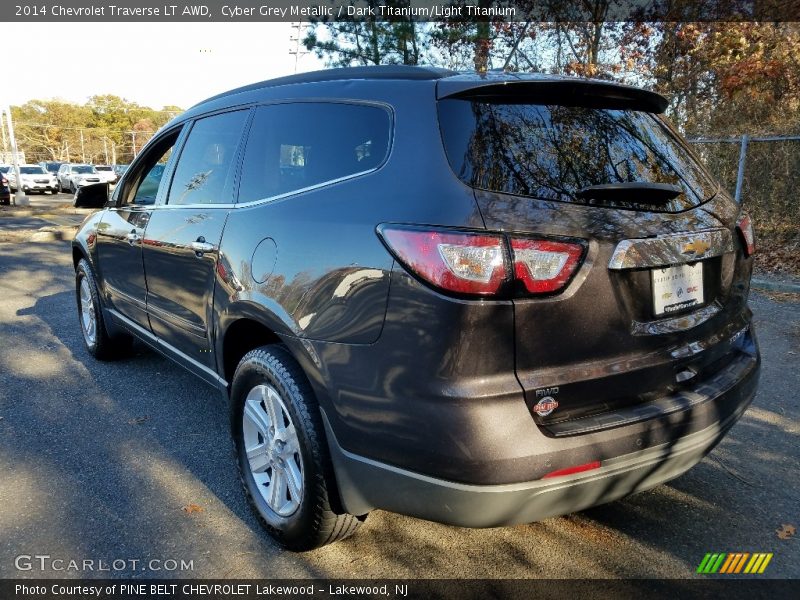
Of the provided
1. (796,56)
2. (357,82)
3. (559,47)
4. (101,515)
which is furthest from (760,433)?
(559,47)

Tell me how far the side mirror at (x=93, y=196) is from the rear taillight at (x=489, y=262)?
11.6 ft

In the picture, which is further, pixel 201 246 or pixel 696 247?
pixel 201 246

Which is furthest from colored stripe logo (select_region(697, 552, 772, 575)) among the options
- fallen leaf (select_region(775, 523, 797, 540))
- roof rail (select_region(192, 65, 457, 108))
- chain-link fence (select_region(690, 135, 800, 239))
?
chain-link fence (select_region(690, 135, 800, 239))

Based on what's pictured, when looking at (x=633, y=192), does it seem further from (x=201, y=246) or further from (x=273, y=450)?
(x=201, y=246)

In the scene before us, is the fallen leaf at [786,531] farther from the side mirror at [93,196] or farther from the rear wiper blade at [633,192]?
the side mirror at [93,196]

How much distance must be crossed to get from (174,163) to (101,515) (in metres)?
2.00

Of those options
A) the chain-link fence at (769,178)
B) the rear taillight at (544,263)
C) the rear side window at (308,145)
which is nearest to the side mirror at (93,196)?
the rear side window at (308,145)

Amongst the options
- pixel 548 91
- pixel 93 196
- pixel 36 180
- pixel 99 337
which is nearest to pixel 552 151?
pixel 548 91

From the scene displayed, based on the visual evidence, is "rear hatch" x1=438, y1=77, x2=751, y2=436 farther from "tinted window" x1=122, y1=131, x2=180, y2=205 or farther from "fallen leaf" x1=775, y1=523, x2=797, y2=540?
"tinted window" x1=122, y1=131, x2=180, y2=205

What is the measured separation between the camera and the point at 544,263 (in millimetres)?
1809

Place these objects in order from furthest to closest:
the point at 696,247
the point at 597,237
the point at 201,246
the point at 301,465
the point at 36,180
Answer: the point at 36,180
the point at 201,246
the point at 301,465
the point at 696,247
the point at 597,237

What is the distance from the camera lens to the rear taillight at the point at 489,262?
1.77 metres

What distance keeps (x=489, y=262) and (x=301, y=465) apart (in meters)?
1.09

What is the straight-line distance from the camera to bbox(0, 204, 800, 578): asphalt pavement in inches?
93.4
